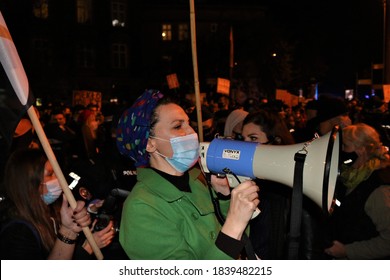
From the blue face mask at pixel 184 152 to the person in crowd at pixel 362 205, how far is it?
123cm

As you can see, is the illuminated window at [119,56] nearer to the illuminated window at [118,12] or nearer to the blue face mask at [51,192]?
the illuminated window at [118,12]

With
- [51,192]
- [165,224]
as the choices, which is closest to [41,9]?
[51,192]

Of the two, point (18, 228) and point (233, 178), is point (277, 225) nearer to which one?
point (233, 178)

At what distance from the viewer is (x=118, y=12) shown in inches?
1625

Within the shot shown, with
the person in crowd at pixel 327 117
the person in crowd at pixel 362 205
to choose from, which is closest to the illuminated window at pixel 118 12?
the person in crowd at pixel 327 117

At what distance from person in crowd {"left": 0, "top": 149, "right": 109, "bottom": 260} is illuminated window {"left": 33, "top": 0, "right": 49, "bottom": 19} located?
37.6 meters

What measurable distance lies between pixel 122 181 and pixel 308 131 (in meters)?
2.46

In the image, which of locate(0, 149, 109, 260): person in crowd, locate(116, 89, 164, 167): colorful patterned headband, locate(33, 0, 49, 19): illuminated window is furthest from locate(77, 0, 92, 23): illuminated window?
locate(116, 89, 164, 167): colorful patterned headband

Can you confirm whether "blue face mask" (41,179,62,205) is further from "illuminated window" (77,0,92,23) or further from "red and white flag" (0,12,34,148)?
"illuminated window" (77,0,92,23)

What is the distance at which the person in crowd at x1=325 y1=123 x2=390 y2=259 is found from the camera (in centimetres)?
327

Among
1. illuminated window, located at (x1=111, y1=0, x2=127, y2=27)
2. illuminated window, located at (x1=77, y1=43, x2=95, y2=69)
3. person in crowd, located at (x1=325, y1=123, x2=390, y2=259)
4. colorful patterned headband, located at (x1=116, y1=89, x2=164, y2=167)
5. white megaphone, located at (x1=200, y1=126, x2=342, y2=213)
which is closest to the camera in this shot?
white megaphone, located at (x1=200, y1=126, x2=342, y2=213)

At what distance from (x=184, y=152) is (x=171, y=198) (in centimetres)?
30

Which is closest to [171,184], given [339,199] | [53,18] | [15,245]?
[15,245]

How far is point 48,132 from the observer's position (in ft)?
31.0
